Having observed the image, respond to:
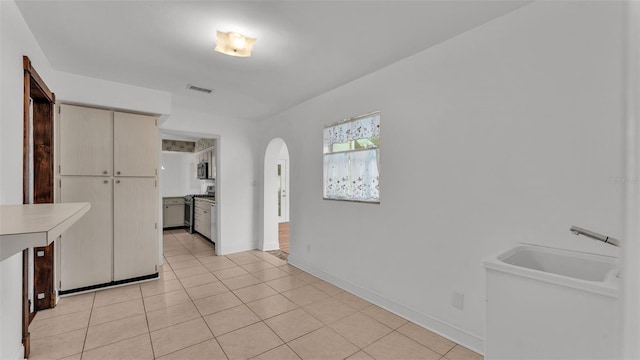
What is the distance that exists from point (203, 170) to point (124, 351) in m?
5.13

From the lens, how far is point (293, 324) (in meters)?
2.71

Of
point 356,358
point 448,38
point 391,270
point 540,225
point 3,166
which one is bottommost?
point 356,358

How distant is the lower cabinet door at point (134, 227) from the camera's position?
Result: 11.8 ft

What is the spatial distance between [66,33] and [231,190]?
3160mm

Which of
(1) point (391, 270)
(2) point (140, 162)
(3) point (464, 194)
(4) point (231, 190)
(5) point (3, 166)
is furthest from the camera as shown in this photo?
(4) point (231, 190)

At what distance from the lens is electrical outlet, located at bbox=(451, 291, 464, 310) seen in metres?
2.37

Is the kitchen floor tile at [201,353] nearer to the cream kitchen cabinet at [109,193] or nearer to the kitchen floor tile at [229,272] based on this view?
the kitchen floor tile at [229,272]


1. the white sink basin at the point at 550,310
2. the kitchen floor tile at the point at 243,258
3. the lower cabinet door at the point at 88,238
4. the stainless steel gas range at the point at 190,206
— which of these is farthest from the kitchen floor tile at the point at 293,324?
the stainless steel gas range at the point at 190,206

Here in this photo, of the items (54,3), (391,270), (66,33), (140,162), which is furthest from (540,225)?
(140,162)

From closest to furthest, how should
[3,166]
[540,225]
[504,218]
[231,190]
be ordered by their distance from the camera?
[3,166] → [540,225] → [504,218] → [231,190]

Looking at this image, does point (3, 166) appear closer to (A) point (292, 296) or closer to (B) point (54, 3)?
(B) point (54, 3)

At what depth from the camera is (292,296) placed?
3328mm

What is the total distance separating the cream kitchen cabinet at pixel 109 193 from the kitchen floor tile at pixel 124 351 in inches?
58.4

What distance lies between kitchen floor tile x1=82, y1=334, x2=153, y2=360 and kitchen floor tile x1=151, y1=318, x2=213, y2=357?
56mm
